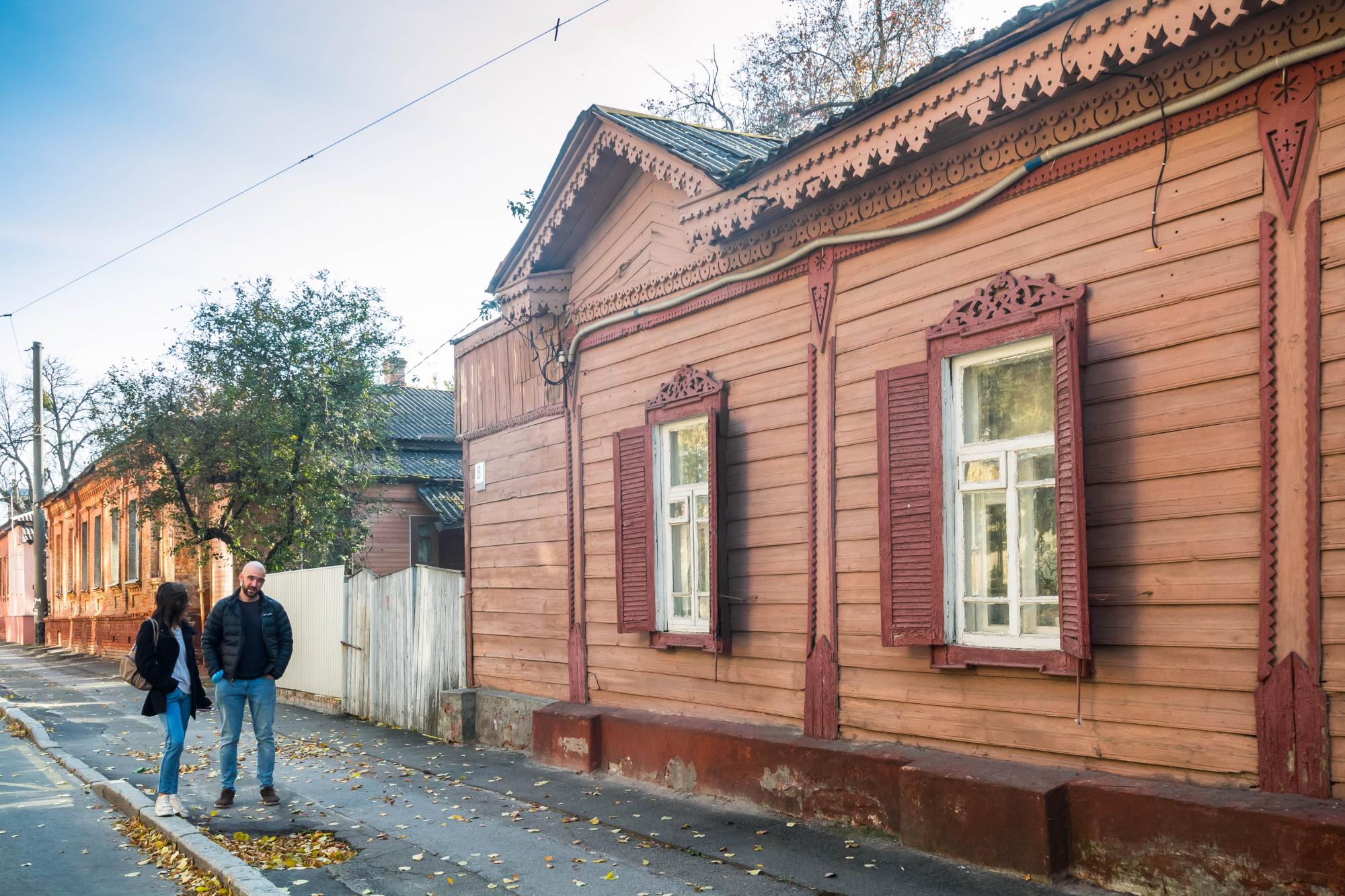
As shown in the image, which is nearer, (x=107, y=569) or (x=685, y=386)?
(x=685, y=386)

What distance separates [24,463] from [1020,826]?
57.0 m

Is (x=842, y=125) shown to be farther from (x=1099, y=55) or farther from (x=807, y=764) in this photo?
(x=807, y=764)

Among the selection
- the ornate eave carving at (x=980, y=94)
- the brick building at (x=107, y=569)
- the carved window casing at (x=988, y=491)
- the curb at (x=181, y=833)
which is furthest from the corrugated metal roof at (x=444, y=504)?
the carved window casing at (x=988, y=491)

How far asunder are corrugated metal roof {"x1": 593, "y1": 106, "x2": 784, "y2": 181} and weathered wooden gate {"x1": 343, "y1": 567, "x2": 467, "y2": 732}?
19.4 ft

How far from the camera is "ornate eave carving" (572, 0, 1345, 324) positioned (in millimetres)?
5461

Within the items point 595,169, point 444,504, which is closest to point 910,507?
point 595,169

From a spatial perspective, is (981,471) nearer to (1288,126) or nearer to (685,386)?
(1288,126)

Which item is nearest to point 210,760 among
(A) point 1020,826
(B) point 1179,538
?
(A) point 1020,826

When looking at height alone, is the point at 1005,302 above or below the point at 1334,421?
above

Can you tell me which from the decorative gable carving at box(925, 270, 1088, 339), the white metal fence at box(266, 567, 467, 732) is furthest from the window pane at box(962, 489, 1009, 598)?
the white metal fence at box(266, 567, 467, 732)

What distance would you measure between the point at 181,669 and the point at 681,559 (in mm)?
4048

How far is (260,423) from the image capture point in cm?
2034

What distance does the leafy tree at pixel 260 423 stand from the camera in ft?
67.2

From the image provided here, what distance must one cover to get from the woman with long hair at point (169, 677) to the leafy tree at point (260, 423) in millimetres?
12038
